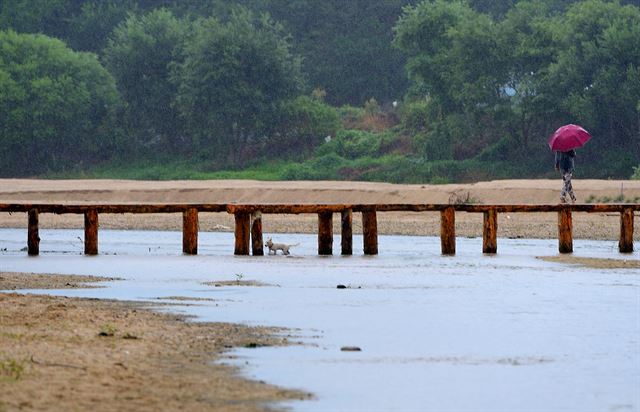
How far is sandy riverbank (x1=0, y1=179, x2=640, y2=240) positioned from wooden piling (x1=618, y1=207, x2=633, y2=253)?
547 centimetres

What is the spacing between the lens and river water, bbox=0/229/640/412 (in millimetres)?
13188

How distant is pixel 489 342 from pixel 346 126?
5411 cm

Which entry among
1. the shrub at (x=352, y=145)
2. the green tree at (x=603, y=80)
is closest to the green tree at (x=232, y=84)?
the shrub at (x=352, y=145)

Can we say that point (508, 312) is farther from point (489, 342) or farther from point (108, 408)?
point (108, 408)

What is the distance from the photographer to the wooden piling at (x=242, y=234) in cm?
3018

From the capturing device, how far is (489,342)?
1639 cm

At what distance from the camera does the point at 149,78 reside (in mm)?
71188

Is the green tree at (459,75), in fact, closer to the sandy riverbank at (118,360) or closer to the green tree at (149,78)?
the green tree at (149,78)

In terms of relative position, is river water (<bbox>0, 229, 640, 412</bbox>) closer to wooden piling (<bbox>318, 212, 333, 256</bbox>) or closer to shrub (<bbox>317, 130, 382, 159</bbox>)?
wooden piling (<bbox>318, 212, 333, 256</bbox>)

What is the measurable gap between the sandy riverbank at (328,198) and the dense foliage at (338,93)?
722 cm

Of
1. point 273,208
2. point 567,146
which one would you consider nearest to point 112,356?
point 273,208

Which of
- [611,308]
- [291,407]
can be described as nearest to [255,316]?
[611,308]

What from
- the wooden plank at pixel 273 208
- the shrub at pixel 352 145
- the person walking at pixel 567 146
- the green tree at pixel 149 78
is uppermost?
the green tree at pixel 149 78

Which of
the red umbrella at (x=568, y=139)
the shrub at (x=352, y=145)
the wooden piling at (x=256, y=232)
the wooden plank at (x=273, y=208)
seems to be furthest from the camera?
the shrub at (x=352, y=145)
